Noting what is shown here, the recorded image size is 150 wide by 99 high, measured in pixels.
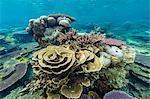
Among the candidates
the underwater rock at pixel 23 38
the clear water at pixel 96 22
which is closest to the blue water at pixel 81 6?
the clear water at pixel 96 22

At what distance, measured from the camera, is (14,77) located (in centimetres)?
634

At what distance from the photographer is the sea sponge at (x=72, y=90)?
13.2 feet

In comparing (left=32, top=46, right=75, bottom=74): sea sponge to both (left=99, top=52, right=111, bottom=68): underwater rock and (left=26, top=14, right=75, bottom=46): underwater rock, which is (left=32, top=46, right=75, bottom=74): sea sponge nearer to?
(left=99, top=52, right=111, bottom=68): underwater rock

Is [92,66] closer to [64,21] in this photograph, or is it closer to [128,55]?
[128,55]

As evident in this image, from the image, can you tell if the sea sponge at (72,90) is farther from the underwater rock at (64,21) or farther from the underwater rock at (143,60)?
the underwater rock at (64,21)

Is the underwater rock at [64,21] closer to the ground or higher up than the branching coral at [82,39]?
higher up

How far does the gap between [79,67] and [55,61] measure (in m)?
0.52

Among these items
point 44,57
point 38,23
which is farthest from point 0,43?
point 44,57

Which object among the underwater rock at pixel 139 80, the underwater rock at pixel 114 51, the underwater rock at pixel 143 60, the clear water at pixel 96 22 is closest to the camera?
the underwater rock at pixel 114 51

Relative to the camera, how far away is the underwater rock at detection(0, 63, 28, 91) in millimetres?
6070

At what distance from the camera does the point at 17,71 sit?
6711mm

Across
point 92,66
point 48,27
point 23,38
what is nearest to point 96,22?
point 23,38

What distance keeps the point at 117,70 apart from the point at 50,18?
3841mm

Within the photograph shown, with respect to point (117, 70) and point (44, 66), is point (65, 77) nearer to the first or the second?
point (44, 66)
